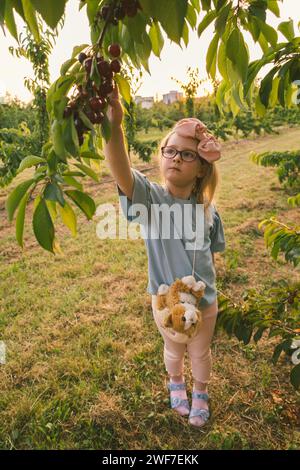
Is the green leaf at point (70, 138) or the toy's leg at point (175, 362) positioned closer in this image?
the green leaf at point (70, 138)

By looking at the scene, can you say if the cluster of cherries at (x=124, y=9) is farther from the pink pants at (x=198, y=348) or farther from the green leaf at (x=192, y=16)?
the pink pants at (x=198, y=348)

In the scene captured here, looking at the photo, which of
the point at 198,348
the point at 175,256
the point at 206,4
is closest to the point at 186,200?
the point at 175,256

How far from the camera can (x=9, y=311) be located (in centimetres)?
321

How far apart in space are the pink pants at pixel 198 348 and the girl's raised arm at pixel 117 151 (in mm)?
622

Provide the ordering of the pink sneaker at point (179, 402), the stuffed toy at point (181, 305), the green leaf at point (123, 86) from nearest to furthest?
the green leaf at point (123, 86) < the stuffed toy at point (181, 305) < the pink sneaker at point (179, 402)

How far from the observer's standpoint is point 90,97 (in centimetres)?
60

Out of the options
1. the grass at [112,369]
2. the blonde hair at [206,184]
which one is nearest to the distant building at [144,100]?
the grass at [112,369]

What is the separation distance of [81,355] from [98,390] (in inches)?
15.2

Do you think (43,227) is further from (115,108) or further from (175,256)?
(175,256)

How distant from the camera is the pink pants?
5.47ft

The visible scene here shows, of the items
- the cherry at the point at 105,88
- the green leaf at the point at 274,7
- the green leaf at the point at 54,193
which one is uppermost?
the green leaf at the point at 274,7

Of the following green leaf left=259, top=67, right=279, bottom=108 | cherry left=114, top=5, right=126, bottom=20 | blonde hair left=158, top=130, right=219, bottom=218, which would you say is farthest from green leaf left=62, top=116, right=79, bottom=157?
blonde hair left=158, top=130, right=219, bottom=218

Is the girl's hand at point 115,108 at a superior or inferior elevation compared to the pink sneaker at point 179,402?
superior

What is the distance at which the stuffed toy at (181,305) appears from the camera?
140 cm
